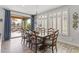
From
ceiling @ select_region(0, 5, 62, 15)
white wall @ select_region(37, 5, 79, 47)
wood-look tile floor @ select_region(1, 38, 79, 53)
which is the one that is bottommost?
wood-look tile floor @ select_region(1, 38, 79, 53)

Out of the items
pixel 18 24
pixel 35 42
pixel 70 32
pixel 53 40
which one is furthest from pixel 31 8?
pixel 70 32

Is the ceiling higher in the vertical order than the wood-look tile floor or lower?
higher

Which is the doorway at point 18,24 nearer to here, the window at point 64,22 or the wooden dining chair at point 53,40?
the wooden dining chair at point 53,40

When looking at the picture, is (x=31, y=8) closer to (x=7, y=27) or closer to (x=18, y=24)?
(x=18, y=24)

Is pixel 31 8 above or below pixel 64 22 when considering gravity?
above

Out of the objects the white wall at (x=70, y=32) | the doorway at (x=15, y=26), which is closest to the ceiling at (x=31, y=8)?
the white wall at (x=70, y=32)

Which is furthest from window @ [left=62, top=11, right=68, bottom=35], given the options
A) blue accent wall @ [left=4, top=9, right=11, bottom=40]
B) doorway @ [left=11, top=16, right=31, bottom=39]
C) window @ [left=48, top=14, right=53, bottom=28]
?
blue accent wall @ [left=4, top=9, right=11, bottom=40]

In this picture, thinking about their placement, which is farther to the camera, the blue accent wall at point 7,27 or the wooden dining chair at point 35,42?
the wooden dining chair at point 35,42

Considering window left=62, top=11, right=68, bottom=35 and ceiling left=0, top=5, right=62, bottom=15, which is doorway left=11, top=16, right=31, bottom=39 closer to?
ceiling left=0, top=5, right=62, bottom=15

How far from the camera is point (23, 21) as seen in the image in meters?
2.66

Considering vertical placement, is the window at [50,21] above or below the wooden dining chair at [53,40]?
above

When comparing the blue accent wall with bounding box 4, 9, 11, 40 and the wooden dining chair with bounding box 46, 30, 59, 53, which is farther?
the wooden dining chair with bounding box 46, 30, 59, 53

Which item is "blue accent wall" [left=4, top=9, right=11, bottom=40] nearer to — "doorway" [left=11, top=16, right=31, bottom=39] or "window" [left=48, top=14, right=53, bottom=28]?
"doorway" [left=11, top=16, right=31, bottom=39]
